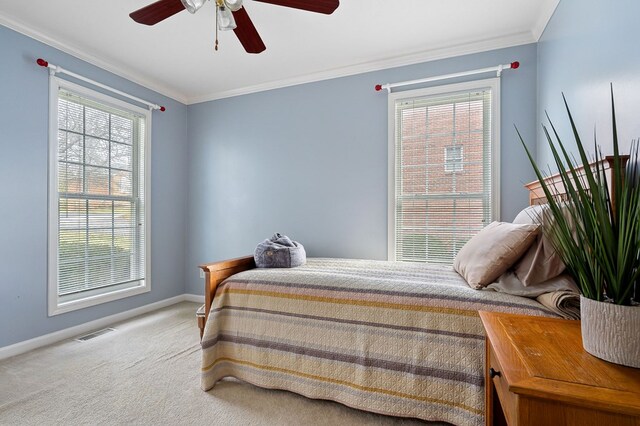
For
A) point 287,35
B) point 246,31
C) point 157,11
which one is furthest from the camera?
point 287,35

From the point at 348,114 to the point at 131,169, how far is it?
2404 mm

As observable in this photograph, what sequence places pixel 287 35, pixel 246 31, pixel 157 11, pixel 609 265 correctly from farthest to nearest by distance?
pixel 287 35 < pixel 246 31 < pixel 157 11 < pixel 609 265

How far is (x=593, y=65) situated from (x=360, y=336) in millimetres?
1873

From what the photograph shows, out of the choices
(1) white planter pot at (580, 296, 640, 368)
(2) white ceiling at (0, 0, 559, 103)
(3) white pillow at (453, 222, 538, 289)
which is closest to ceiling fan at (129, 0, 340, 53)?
(2) white ceiling at (0, 0, 559, 103)

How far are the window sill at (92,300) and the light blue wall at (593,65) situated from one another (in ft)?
12.9

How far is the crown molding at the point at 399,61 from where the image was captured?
258 cm

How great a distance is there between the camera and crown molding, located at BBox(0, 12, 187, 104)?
2.36 metres

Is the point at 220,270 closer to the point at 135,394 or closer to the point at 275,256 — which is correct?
the point at 275,256

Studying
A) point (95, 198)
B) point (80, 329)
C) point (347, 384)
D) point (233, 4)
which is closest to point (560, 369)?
point (347, 384)

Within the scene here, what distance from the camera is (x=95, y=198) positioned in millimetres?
2998

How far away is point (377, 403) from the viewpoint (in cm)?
161

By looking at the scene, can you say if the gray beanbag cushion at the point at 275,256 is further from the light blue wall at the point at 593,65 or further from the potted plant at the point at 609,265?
the light blue wall at the point at 593,65

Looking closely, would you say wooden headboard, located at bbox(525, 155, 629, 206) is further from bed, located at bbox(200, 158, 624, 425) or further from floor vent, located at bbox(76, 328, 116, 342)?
floor vent, located at bbox(76, 328, 116, 342)

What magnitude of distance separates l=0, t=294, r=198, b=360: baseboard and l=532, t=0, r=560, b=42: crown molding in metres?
4.25
